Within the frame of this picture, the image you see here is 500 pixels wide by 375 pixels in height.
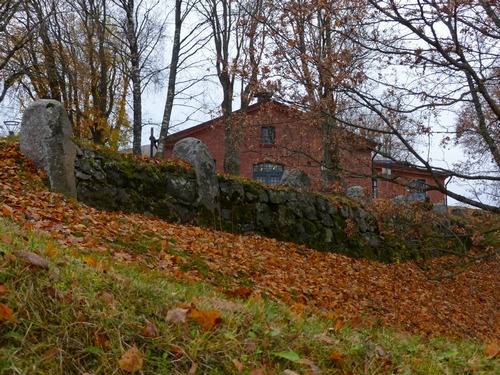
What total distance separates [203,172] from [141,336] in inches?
328

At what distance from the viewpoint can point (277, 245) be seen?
1077 cm

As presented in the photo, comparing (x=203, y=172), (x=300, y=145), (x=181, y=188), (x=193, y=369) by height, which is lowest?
(x=193, y=369)

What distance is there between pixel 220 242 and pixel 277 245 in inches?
96.1

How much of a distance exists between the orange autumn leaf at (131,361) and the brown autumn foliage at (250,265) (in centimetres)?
128

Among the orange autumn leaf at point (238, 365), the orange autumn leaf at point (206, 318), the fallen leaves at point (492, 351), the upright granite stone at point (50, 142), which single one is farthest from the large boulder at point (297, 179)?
the orange autumn leaf at point (238, 365)

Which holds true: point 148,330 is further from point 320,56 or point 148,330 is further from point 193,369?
point 320,56

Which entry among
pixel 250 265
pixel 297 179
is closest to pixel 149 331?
pixel 250 265

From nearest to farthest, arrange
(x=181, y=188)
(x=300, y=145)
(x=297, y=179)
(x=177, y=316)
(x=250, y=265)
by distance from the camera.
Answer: (x=177, y=316) < (x=250, y=265) < (x=181, y=188) < (x=300, y=145) < (x=297, y=179)

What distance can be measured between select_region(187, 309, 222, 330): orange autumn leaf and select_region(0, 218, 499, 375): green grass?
0.02m

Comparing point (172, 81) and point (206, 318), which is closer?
point (206, 318)

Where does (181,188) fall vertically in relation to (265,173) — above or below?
below

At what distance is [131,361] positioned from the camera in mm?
2240

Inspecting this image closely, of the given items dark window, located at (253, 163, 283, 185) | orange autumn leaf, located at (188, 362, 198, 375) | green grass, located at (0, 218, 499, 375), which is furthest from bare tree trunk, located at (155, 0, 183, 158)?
orange autumn leaf, located at (188, 362, 198, 375)

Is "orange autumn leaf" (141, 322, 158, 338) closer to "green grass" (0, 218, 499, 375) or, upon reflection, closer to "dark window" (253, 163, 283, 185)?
"green grass" (0, 218, 499, 375)
